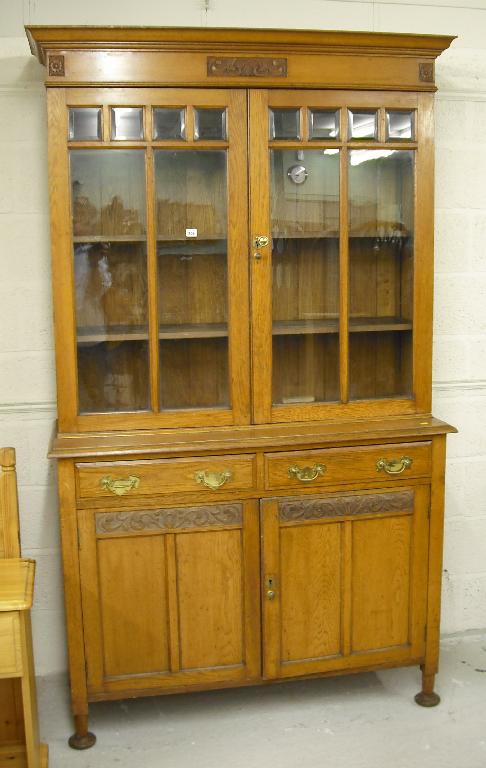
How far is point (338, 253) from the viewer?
259 cm

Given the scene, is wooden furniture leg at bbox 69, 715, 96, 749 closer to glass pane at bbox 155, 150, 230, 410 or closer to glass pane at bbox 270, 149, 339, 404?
glass pane at bbox 155, 150, 230, 410

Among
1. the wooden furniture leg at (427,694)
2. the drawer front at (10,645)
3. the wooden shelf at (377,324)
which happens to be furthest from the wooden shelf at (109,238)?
the wooden furniture leg at (427,694)

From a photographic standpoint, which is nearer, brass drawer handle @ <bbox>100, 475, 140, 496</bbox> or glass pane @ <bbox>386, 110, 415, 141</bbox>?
brass drawer handle @ <bbox>100, 475, 140, 496</bbox>

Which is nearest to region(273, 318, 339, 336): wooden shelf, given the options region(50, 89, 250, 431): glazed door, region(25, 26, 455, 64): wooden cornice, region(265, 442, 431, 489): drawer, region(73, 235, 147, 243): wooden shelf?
region(50, 89, 250, 431): glazed door

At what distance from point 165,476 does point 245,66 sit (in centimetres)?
124

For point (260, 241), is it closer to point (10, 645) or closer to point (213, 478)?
point (213, 478)

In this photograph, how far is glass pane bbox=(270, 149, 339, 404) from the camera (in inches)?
100

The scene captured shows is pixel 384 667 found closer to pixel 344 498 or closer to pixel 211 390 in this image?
pixel 344 498

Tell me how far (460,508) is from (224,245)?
1426 mm

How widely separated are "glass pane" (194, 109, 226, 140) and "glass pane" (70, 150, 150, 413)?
190 mm

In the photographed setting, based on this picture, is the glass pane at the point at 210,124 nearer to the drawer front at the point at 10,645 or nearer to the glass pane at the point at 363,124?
the glass pane at the point at 363,124

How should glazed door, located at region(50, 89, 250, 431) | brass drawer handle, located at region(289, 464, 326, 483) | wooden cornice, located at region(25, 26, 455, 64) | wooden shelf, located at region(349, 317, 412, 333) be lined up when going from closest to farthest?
wooden cornice, located at region(25, 26, 455, 64)
glazed door, located at region(50, 89, 250, 431)
brass drawer handle, located at region(289, 464, 326, 483)
wooden shelf, located at region(349, 317, 412, 333)

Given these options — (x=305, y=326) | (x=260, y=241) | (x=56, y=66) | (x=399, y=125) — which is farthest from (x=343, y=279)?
(x=56, y=66)

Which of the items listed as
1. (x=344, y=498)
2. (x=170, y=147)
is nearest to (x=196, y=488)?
(x=344, y=498)
